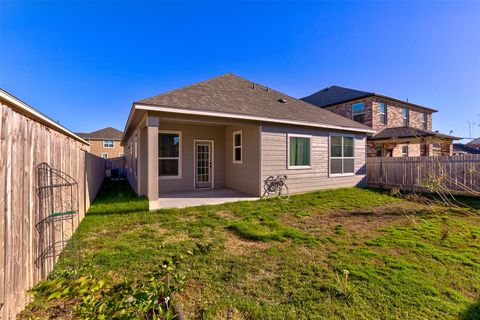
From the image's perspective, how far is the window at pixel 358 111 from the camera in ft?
51.4

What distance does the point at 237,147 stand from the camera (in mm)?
9344

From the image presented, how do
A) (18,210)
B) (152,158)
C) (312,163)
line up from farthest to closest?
(312,163)
(152,158)
(18,210)

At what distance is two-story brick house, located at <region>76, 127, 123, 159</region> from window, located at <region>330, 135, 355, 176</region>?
122 feet

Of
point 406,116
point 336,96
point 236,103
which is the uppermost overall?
point 336,96

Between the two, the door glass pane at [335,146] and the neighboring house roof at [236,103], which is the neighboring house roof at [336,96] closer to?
the neighboring house roof at [236,103]

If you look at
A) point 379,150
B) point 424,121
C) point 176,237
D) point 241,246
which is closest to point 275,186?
point 241,246

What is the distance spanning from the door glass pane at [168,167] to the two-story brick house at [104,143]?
109 ft

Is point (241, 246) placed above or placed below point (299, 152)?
below

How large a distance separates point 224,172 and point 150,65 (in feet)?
28.0

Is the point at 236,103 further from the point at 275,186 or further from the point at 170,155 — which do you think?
the point at 275,186

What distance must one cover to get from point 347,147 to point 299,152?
10.7ft

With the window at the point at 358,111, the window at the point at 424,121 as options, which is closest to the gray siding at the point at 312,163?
the window at the point at 358,111

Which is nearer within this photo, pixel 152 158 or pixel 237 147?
pixel 152 158

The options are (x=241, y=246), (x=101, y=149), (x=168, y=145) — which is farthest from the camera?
(x=101, y=149)
